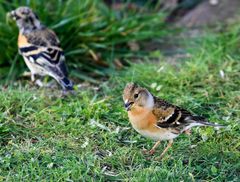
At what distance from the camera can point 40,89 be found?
20.8 ft

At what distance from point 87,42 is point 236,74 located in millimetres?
1801

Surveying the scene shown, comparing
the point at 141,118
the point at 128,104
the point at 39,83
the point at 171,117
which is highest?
the point at 128,104

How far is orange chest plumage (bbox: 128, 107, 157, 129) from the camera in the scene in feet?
15.3

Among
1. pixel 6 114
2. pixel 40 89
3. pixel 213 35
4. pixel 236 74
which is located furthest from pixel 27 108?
pixel 213 35

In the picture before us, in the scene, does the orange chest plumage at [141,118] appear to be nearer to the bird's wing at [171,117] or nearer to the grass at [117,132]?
the bird's wing at [171,117]

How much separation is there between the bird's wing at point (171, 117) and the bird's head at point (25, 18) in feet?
7.43

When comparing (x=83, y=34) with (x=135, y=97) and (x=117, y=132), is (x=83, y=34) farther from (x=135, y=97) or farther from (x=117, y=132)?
(x=135, y=97)

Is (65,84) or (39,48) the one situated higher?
(39,48)

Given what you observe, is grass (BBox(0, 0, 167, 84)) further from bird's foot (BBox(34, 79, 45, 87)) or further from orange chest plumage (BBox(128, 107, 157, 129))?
orange chest plumage (BBox(128, 107, 157, 129))

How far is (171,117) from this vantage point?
4781 mm

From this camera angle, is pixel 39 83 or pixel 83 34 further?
pixel 83 34

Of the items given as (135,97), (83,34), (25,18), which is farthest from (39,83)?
(135,97)

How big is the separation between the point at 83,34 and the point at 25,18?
29.0 inches

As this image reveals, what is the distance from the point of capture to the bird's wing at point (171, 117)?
473 centimetres
